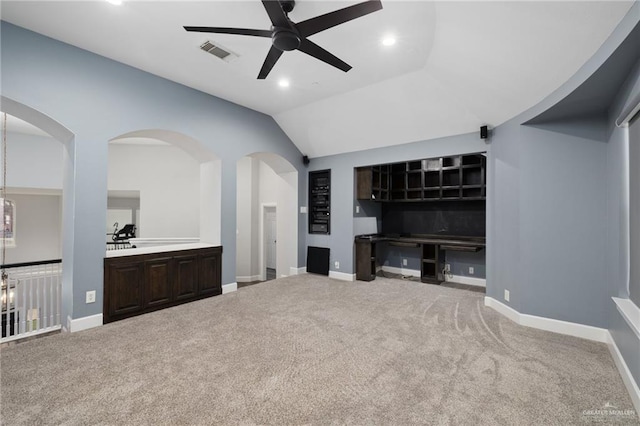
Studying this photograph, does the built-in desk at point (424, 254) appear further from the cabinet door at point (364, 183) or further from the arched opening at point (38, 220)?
the arched opening at point (38, 220)

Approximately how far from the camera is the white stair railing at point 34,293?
3.34 metres

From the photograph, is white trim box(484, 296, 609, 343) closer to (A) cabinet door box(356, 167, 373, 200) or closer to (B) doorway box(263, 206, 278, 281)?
(A) cabinet door box(356, 167, 373, 200)

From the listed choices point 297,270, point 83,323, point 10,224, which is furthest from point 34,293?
point 10,224

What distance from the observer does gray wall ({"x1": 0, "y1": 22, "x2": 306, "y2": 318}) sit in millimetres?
2943

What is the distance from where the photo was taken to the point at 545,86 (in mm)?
2820

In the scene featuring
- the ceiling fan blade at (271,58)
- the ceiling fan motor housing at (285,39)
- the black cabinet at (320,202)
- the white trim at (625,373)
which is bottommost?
the white trim at (625,373)

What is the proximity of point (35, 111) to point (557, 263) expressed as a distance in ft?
19.4

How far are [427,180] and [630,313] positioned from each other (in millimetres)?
4206

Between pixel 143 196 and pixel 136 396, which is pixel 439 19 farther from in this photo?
pixel 143 196

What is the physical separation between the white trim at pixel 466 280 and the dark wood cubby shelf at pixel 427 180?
5.12 ft

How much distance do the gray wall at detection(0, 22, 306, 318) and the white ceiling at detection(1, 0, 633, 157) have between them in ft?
0.56

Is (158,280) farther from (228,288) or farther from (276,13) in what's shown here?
(276,13)

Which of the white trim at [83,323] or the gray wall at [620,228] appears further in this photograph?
the white trim at [83,323]

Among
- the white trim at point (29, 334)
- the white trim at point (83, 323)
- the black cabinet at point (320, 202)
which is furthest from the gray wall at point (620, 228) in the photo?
the white trim at point (29, 334)
